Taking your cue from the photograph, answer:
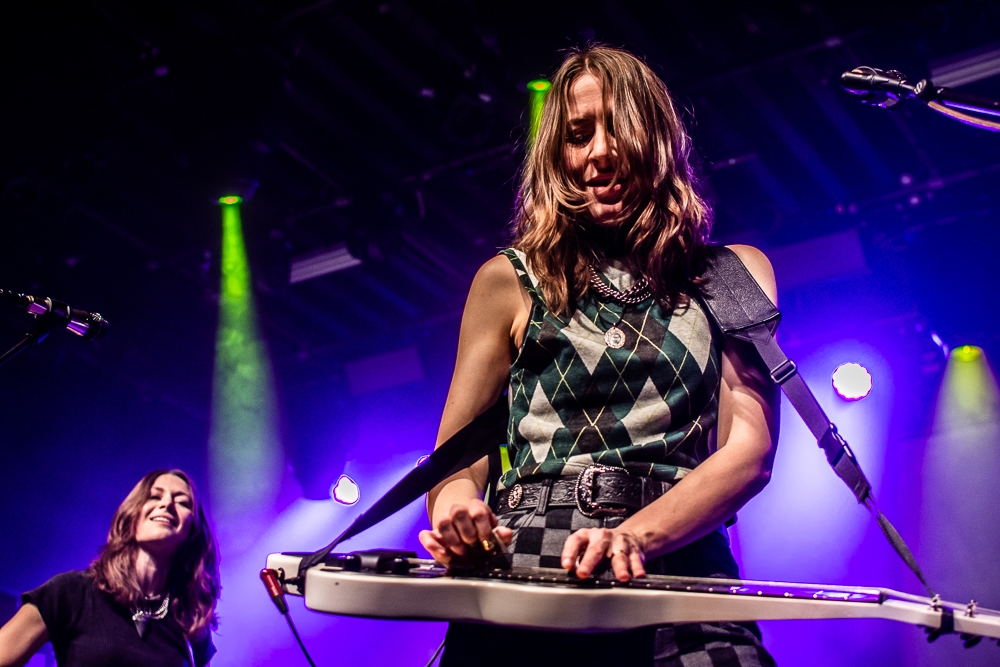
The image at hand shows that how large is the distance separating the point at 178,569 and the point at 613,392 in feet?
13.7

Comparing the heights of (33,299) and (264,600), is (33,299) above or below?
above

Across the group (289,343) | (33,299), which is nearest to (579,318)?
(33,299)

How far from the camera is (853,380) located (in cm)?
831

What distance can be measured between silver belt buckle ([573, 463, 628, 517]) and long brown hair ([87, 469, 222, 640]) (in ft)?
12.4

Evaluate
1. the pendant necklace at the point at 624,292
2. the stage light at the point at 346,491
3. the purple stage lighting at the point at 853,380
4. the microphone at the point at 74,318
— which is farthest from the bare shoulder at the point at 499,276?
the stage light at the point at 346,491

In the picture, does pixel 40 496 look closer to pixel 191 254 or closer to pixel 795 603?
pixel 191 254

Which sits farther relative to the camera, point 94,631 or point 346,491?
point 346,491

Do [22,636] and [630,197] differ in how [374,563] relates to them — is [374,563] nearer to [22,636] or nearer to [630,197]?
[630,197]

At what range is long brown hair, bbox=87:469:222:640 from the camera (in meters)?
4.66

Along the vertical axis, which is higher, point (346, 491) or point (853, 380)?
point (853, 380)

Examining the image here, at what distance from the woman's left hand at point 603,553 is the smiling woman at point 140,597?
3801 mm

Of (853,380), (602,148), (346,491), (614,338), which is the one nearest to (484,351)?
(614,338)

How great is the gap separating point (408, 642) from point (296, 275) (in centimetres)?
400

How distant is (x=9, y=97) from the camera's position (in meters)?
6.98
